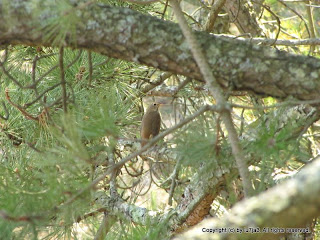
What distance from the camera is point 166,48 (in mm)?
1219

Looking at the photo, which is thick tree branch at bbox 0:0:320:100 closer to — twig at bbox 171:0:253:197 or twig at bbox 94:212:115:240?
twig at bbox 171:0:253:197

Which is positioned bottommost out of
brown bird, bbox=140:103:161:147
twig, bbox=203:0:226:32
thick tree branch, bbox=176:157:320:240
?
thick tree branch, bbox=176:157:320:240

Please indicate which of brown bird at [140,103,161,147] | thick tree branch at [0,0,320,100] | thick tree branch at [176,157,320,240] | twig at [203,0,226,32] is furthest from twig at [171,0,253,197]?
brown bird at [140,103,161,147]

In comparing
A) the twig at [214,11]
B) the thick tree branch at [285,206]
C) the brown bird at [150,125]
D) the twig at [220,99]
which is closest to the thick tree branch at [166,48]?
the twig at [220,99]

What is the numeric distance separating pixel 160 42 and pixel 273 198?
55cm

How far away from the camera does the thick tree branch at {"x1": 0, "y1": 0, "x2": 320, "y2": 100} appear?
3.89 ft

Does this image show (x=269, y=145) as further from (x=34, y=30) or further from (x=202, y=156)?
(x=34, y=30)

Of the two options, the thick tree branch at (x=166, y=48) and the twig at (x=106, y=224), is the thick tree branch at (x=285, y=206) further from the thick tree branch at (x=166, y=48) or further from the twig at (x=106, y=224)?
the twig at (x=106, y=224)

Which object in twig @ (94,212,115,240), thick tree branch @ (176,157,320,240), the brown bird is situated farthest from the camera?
the brown bird

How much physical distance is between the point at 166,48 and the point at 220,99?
185mm

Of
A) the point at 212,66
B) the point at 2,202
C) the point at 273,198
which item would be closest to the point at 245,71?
the point at 212,66

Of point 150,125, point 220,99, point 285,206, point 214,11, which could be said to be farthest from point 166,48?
point 150,125

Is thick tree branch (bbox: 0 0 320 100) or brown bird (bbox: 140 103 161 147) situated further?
brown bird (bbox: 140 103 161 147)

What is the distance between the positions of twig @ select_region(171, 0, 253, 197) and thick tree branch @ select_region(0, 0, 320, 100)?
55 millimetres
